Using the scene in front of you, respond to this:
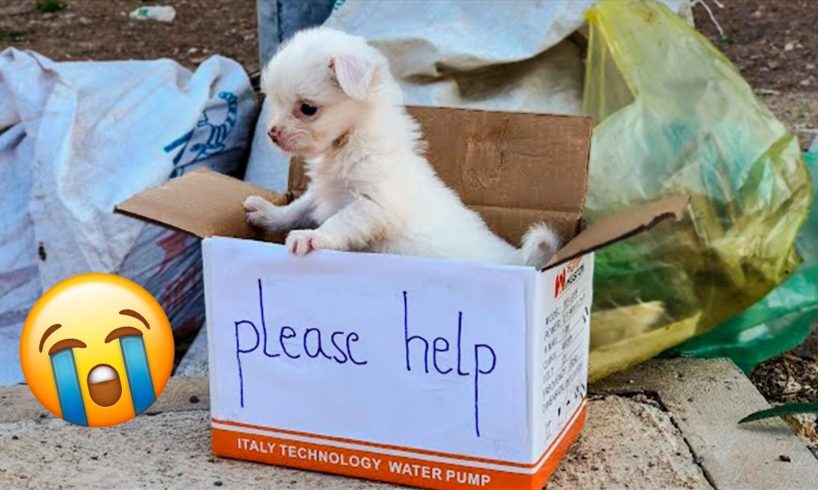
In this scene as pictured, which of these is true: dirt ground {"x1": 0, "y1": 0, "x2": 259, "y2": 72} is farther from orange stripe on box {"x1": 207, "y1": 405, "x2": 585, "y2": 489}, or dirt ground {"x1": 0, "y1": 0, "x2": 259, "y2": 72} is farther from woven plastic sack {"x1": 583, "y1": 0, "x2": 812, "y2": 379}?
orange stripe on box {"x1": 207, "y1": 405, "x2": 585, "y2": 489}

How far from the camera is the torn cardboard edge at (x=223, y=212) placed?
6.15ft

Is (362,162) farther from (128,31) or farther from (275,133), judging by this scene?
(128,31)

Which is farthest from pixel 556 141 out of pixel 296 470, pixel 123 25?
pixel 123 25

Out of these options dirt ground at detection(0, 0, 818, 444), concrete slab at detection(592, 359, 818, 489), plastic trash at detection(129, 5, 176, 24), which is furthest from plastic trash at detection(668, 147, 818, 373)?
plastic trash at detection(129, 5, 176, 24)

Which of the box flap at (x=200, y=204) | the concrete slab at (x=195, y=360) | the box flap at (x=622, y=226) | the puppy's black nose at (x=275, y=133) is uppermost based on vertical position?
the puppy's black nose at (x=275, y=133)

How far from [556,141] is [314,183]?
1.65 ft

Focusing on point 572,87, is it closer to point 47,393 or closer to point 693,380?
point 693,380

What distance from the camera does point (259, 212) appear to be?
244 centimetres

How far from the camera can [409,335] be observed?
2.07 meters

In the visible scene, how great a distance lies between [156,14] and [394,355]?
17.5 feet

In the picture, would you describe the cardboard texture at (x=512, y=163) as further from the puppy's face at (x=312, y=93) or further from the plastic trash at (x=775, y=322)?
the plastic trash at (x=775, y=322)

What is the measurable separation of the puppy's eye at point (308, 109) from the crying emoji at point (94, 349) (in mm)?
465

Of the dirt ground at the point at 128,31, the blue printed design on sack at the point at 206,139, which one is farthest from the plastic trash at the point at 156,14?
the blue printed design on sack at the point at 206,139

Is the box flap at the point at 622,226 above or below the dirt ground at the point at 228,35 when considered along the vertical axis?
above
